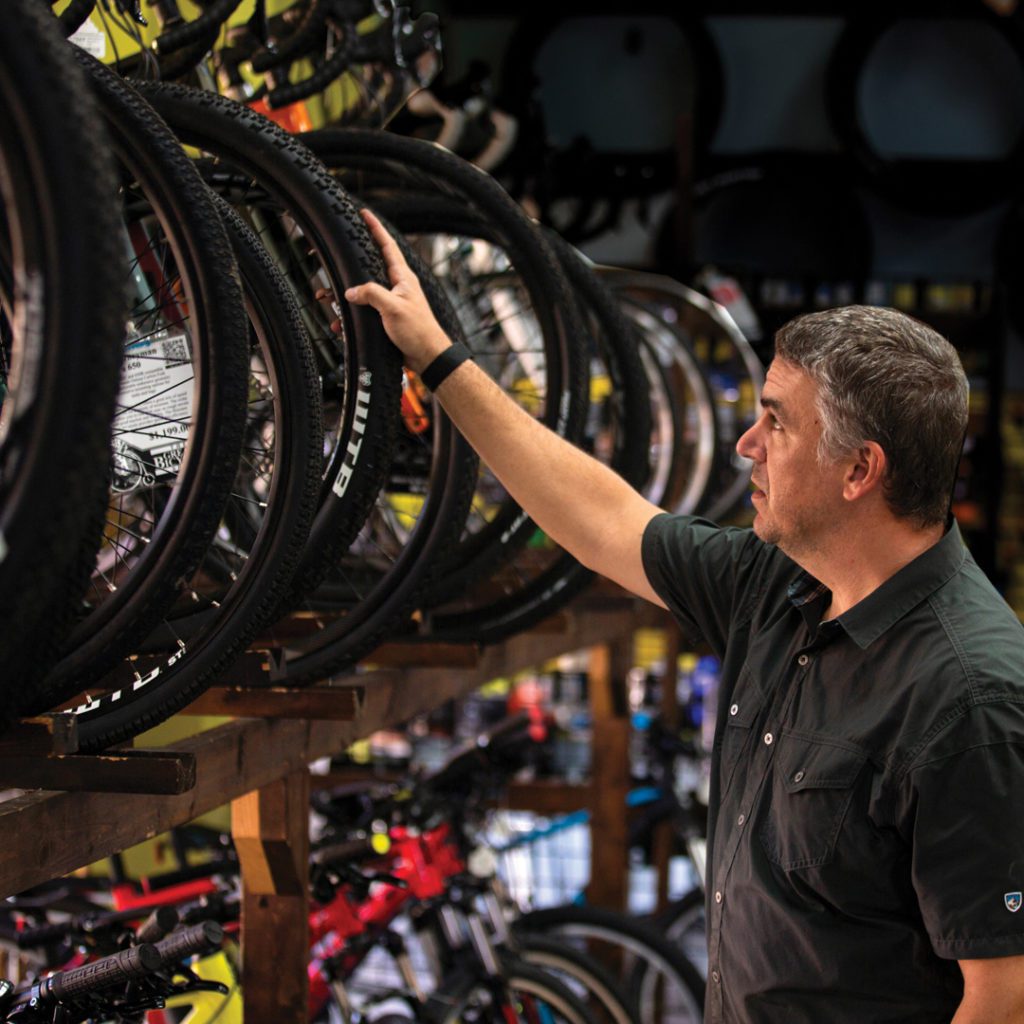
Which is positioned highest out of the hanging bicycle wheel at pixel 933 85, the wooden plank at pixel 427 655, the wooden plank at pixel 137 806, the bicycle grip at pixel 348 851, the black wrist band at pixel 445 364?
the hanging bicycle wheel at pixel 933 85

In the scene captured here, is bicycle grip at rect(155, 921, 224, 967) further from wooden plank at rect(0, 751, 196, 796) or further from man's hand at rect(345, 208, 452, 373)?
man's hand at rect(345, 208, 452, 373)

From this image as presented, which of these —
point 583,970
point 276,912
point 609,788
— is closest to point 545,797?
point 609,788

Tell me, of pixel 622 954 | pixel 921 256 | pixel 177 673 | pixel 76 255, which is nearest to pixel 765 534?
pixel 177 673

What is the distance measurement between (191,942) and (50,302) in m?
1.38

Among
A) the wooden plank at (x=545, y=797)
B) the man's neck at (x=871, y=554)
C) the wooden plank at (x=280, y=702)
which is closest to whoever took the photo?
the man's neck at (x=871, y=554)

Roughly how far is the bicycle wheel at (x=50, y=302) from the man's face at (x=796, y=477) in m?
0.99

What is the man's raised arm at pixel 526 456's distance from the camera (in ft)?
5.43

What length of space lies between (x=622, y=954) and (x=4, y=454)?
3.74m

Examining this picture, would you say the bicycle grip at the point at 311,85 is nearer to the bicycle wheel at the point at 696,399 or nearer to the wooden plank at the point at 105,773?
the wooden plank at the point at 105,773

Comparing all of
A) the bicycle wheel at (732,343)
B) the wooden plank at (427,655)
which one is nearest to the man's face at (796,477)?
the wooden plank at (427,655)

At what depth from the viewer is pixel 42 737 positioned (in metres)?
1.27

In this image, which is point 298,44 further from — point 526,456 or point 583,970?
point 583,970

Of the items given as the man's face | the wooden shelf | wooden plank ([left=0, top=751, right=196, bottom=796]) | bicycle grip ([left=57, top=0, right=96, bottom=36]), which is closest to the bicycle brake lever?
bicycle grip ([left=57, top=0, right=96, bottom=36])

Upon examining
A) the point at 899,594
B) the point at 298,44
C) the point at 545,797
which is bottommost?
the point at 545,797
